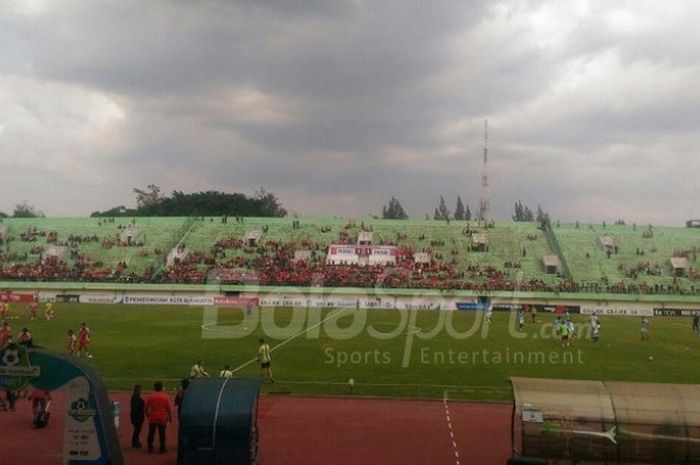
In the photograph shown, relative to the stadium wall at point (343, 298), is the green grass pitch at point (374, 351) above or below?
below

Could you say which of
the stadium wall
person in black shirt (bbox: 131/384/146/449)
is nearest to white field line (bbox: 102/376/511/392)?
person in black shirt (bbox: 131/384/146/449)

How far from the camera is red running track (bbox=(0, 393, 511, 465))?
15.3 m

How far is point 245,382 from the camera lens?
1365cm

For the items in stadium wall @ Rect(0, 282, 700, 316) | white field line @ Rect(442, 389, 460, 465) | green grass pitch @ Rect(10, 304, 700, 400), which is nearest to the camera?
white field line @ Rect(442, 389, 460, 465)

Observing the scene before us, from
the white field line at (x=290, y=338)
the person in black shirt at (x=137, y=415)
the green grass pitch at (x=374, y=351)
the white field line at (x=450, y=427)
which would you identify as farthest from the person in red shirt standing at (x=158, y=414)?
the white field line at (x=290, y=338)

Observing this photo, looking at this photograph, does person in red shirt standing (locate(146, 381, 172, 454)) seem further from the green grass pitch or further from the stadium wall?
the stadium wall

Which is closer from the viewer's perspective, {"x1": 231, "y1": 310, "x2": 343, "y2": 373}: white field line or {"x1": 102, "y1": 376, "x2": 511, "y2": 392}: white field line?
{"x1": 102, "y1": 376, "x2": 511, "y2": 392}: white field line

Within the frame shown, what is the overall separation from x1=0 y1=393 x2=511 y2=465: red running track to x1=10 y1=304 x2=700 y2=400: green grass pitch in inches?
75.2

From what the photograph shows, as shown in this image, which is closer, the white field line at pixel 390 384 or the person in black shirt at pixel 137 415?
the person in black shirt at pixel 137 415

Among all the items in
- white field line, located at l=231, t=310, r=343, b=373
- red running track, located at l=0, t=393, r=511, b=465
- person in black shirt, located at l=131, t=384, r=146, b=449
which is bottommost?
red running track, located at l=0, t=393, r=511, b=465

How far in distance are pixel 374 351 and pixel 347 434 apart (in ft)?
51.2

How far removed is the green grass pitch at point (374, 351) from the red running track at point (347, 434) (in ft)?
6.27

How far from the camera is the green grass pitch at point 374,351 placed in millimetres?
24984

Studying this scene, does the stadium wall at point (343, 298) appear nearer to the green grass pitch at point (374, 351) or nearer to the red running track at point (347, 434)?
the green grass pitch at point (374, 351)
